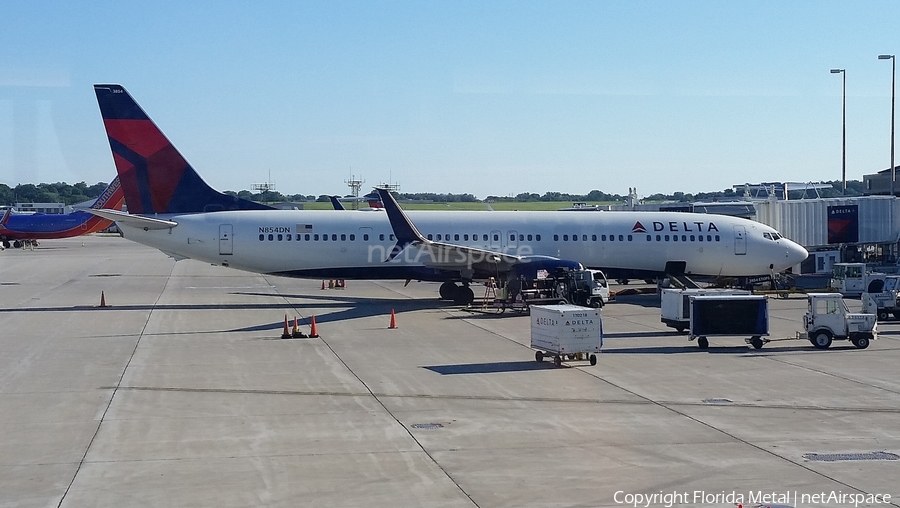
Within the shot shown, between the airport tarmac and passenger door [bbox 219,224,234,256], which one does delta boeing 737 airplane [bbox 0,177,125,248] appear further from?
the airport tarmac

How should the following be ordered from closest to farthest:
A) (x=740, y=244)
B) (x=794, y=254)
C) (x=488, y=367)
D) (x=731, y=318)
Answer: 1. (x=488, y=367)
2. (x=731, y=318)
3. (x=740, y=244)
4. (x=794, y=254)

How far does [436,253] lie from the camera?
1335 inches

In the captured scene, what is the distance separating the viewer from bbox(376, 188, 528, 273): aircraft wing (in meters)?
32.1

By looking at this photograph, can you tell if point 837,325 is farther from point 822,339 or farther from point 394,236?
point 394,236

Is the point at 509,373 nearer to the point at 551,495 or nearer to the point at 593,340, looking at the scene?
the point at 593,340

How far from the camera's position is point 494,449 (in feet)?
43.1

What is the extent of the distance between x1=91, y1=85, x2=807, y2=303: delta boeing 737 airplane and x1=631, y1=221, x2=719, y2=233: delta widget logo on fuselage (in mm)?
41

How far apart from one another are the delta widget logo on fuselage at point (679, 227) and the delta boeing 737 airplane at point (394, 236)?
4 cm

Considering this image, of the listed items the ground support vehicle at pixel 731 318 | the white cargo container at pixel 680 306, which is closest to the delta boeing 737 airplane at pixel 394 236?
the white cargo container at pixel 680 306

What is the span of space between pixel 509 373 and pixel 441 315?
12.5 metres

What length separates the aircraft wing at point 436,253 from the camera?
3206cm

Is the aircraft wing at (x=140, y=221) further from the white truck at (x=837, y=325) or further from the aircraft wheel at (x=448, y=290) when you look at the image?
the white truck at (x=837, y=325)
